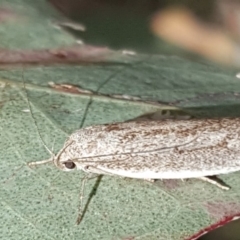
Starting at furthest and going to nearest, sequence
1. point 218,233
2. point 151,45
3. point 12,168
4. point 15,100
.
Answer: point 151,45
point 218,233
point 15,100
point 12,168

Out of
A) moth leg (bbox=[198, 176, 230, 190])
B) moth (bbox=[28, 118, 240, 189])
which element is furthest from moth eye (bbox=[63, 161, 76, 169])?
Result: moth leg (bbox=[198, 176, 230, 190])

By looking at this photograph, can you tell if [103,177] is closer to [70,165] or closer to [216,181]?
[70,165]

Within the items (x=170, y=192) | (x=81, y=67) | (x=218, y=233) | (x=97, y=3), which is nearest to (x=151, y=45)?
(x=97, y=3)

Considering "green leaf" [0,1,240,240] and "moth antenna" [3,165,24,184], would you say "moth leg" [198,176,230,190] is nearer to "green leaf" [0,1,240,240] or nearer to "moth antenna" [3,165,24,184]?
"green leaf" [0,1,240,240]

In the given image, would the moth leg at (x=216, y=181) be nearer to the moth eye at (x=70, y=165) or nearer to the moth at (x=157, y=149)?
the moth at (x=157, y=149)

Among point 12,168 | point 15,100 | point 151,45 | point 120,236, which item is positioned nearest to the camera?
point 120,236

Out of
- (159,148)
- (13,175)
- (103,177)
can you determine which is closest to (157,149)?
(159,148)

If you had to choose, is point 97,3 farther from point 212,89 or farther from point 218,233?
point 218,233

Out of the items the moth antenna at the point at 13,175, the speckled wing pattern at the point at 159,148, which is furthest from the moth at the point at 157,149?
the moth antenna at the point at 13,175
